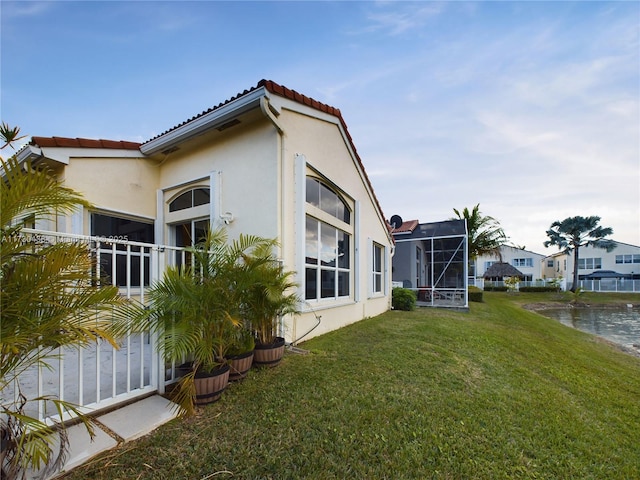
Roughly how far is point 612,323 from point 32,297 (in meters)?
23.0

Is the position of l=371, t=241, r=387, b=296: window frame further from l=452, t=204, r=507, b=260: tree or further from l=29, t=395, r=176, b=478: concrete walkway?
l=452, t=204, r=507, b=260: tree

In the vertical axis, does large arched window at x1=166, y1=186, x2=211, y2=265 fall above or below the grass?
above

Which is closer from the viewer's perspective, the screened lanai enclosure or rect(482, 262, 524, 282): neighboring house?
the screened lanai enclosure

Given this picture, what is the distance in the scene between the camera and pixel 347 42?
313 inches

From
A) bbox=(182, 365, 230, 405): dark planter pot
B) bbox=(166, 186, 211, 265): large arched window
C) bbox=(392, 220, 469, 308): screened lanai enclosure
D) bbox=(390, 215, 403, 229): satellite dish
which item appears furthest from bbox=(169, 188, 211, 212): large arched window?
bbox=(390, 215, 403, 229): satellite dish

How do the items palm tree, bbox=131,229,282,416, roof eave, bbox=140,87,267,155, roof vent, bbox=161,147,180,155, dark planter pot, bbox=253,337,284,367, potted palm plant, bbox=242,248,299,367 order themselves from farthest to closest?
roof vent, bbox=161,147,180,155
roof eave, bbox=140,87,267,155
dark planter pot, bbox=253,337,284,367
potted palm plant, bbox=242,248,299,367
palm tree, bbox=131,229,282,416

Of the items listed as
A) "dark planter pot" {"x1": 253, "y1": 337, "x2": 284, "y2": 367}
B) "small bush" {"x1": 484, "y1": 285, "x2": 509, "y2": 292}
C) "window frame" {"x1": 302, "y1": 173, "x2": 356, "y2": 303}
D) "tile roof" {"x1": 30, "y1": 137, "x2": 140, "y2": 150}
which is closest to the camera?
"dark planter pot" {"x1": 253, "y1": 337, "x2": 284, "y2": 367}

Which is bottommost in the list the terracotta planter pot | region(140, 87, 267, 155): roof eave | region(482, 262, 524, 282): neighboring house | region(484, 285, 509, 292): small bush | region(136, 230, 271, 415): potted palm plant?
region(484, 285, 509, 292): small bush

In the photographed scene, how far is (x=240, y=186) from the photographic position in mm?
5516

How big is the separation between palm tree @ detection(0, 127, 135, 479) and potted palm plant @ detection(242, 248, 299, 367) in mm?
1945

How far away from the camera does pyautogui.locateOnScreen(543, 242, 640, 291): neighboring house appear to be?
1193 inches

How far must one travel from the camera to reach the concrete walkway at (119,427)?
2164mm

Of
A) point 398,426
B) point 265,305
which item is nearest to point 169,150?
point 265,305

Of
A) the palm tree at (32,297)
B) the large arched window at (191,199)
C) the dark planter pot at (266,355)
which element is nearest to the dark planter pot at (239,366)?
the dark planter pot at (266,355)
